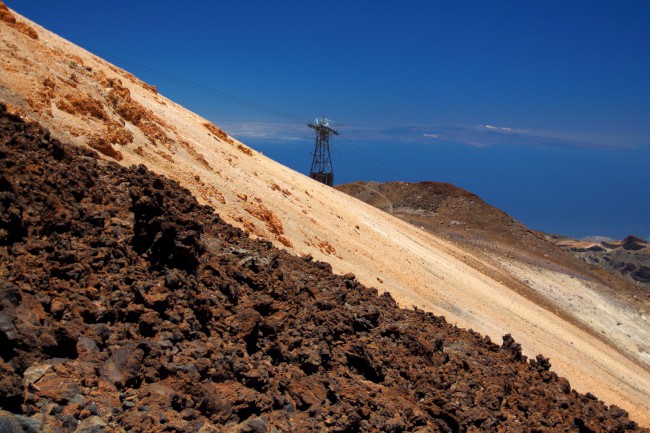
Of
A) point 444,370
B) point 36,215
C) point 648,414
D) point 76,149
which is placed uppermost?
point 76,149

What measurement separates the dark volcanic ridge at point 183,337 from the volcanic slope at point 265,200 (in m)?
2.65

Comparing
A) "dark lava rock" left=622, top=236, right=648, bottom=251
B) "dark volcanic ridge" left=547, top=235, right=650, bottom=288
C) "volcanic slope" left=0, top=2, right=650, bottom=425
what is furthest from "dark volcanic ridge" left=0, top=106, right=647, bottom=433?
"dark lava rock" left=622, top=236, right=648, bottom=251

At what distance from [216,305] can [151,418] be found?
230 centimetres

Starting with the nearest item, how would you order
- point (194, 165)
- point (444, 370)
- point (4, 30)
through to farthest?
1. point (444, 370)
2. point (4, 30)
3. point (194, 165)

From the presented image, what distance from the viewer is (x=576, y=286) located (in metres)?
31.8

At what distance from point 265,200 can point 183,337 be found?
9163 mm

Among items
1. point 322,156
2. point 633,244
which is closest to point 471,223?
point 322,156

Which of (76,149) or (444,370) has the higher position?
(76,149)

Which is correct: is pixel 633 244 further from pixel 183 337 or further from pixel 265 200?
pixel 183 337

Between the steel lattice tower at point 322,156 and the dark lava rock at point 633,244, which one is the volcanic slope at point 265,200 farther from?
the dark lava rock at point 633,244

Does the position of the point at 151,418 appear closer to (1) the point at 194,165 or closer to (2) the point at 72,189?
(2) the point at 72,189

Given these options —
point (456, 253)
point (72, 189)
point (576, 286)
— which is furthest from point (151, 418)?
point (576, 286)

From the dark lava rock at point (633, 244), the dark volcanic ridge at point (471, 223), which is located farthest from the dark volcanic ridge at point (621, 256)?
the dark volcanic ridge at point (471, 223)

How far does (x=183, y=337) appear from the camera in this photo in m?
6.45
